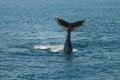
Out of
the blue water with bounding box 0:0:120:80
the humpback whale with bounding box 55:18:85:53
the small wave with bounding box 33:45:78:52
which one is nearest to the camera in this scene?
the blue water with bounding box 0:0:120:80

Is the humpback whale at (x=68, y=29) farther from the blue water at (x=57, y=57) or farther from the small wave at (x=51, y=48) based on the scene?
the small wave at (x=51, y=48)

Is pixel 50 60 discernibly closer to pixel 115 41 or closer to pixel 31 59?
pixel 31 59

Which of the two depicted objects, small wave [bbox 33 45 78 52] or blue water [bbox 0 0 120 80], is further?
small wave [bbox 33 45 78 52]

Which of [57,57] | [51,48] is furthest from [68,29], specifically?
[57,57]

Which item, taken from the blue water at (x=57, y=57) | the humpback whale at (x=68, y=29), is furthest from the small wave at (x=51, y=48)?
the humpback whale at (x=68, y=29)

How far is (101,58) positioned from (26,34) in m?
40.4

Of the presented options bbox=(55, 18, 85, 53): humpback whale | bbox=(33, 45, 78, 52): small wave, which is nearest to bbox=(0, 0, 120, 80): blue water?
bbox=(33, 45, 78, 52): small wave

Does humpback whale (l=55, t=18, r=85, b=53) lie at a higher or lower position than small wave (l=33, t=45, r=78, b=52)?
higher

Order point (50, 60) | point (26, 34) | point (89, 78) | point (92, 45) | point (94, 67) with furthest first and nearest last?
1. point (26, 34)
2. point (92, 45)
3. point (50, 60)
4. point (94, 67)
5. point (89, 78)

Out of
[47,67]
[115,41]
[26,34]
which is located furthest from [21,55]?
[26,34]

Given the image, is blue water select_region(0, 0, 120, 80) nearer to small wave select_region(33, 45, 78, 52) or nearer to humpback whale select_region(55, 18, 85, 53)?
small wave select_region(33, 45, 78, 52)

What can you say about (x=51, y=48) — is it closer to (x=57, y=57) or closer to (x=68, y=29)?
(x=68, y=29)

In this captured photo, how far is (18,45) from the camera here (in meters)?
105

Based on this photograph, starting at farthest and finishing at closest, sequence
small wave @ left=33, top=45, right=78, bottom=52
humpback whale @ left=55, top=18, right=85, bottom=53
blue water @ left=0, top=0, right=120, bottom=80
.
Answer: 1. small wave @ left=33, top=45, right=78, bottom=52
2. humpback whale @ left=55, top=18, right=85, bottom=53
3. blue water @ left=0, top=0, right=120, bottom=80
